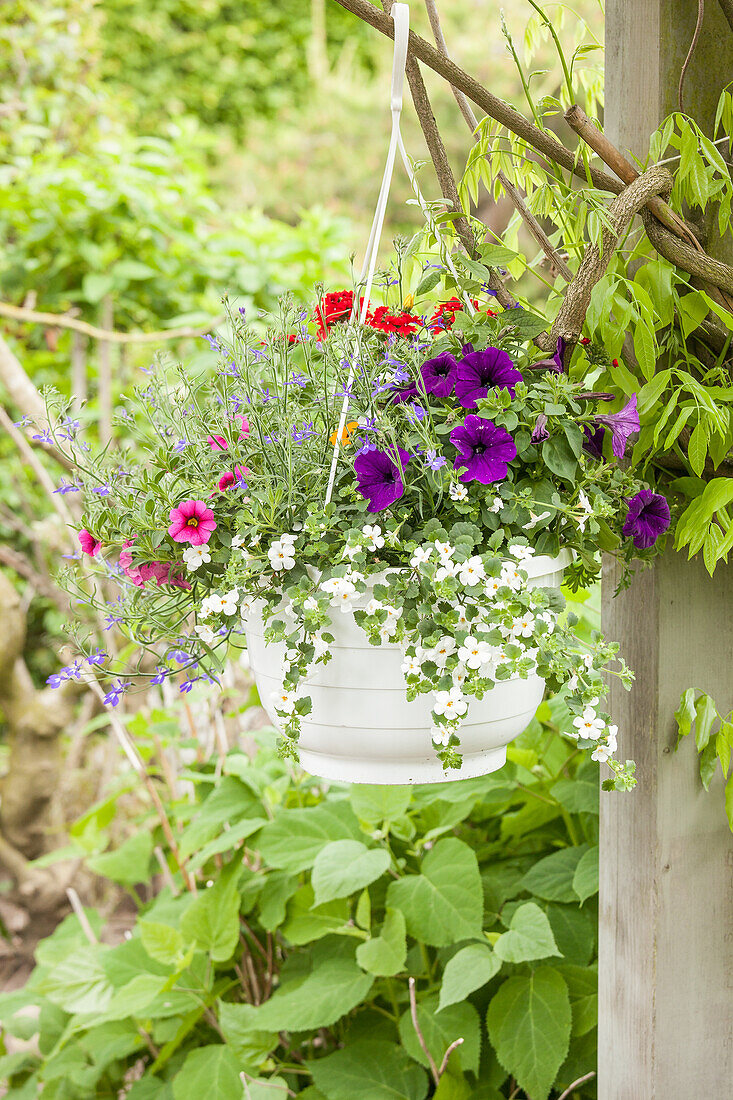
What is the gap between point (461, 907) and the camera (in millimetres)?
1153

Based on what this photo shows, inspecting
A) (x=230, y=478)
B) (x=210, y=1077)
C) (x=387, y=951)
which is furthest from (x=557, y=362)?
(x=210, y=1077)

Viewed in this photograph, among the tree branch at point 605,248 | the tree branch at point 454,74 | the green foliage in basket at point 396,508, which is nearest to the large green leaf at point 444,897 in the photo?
the green foliage in basket at point 396,508

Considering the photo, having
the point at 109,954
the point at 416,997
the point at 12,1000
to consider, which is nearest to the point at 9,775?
the point at 12,1000

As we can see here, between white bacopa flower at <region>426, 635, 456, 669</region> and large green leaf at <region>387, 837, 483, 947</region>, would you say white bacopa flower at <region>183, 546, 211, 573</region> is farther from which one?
large green leaf at <region>387, 837, 483, 947</region>

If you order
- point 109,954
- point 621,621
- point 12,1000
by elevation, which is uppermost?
point 621,621

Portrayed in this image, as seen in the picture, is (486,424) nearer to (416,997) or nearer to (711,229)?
(711,229)

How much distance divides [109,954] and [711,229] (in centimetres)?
132

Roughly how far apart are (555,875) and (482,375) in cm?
76

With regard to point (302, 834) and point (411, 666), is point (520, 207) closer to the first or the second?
point (411, 666)

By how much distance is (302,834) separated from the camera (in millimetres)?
1324

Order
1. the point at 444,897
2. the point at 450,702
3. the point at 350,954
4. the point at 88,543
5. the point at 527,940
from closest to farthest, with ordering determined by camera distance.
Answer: the point at 450,702 < the point at 88,543 < the point at 527,940 < the point at 444,897 < the point at 350,954

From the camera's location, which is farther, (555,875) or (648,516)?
(555,875)

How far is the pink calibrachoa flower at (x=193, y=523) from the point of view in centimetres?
73

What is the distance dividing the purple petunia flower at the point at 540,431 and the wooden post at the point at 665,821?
218 millimetres
